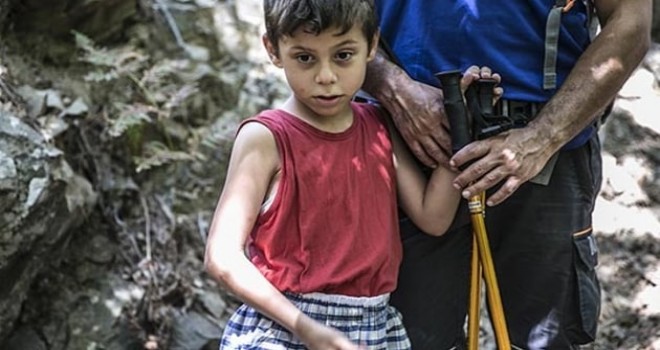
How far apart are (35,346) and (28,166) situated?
90 cm

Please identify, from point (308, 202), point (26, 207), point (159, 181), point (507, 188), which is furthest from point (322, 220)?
point (159, 181)

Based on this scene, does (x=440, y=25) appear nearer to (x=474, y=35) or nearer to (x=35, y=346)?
(x=474, y=35)

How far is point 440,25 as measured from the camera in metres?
2.13

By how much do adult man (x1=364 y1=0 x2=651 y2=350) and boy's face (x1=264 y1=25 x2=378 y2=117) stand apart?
0.26m

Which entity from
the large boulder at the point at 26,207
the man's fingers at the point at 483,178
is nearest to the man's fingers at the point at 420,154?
the man's fingers at the point at 483,178

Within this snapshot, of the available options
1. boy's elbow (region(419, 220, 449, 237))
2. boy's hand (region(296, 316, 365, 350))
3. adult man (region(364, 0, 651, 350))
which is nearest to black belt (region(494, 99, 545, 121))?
adult man (region(364, 0, 651, 350))

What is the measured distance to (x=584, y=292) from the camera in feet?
7.39

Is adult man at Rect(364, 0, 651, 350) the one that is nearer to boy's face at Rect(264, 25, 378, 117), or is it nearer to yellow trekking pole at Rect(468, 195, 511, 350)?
yellow trekking pole at Rect(468, 195, 511, 350)

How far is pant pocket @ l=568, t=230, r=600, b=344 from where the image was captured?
2.24 meters

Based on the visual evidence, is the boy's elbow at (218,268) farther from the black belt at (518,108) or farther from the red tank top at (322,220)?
the black belt at (518,108)

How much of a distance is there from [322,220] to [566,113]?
0.70 m

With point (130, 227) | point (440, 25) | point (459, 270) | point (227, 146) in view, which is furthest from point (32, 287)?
point (440, 25)

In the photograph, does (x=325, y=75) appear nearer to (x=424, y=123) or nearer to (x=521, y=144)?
(x=424, y=123)

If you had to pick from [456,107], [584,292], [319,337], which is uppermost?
[456,107]
